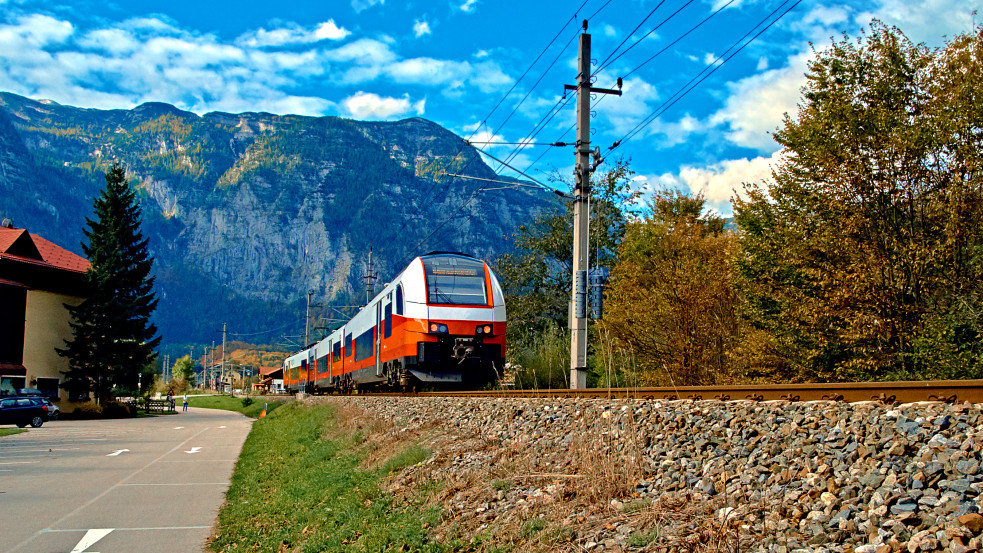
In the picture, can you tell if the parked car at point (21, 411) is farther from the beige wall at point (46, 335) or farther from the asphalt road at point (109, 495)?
the beige wall at point (46, 335)

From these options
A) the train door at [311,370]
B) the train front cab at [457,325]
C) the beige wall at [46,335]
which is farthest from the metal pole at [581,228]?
the beige wall at [46,335]

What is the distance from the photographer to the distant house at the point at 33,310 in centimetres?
4194

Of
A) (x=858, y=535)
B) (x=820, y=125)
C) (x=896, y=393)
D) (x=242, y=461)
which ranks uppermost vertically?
(x=820, y=125)

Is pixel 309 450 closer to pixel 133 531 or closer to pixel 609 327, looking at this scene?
pixel 133 531

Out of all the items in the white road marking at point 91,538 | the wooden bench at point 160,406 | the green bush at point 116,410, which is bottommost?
the wooden bench at point 160,406

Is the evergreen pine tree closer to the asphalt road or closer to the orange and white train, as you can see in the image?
the asphalt road

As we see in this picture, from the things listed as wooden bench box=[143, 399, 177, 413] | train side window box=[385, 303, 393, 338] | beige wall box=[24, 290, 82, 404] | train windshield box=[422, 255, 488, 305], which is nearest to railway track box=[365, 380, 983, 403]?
train windshield box=[422, 255, 488, 305]

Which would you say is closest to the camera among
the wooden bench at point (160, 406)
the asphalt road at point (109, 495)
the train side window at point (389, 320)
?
the asphalt road at point (109, 495)

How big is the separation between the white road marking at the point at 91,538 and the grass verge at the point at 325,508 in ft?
4.62

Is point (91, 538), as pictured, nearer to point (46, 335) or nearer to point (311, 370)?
point (311, 370)

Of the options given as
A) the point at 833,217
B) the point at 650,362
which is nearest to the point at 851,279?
the point at 833,217

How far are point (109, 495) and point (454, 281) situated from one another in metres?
9.49

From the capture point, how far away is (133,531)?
9984 mm

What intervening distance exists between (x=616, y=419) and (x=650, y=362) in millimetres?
18871
